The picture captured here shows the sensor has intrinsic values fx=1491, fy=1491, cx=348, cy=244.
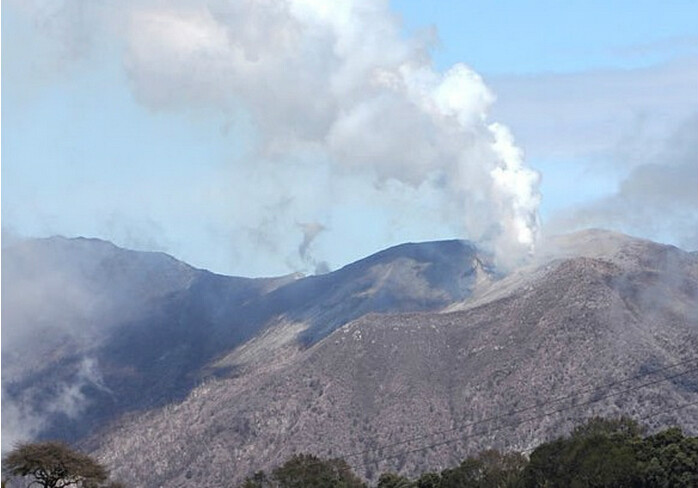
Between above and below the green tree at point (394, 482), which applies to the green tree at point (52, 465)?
above

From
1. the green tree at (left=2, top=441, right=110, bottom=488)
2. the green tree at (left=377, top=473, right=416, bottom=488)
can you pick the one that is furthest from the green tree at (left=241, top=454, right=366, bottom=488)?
the green tree at (left=2, top=441, right=110, bottom=488)

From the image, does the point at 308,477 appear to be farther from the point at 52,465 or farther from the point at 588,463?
the point at 52,465

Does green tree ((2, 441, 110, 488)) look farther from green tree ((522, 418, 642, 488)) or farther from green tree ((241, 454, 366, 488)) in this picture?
green tree ((522, 418, 642, 488))

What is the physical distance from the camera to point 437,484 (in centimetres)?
12788

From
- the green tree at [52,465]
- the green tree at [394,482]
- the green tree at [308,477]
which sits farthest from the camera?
the green tree at [308,477]

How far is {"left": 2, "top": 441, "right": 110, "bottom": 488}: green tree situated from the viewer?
10219cm

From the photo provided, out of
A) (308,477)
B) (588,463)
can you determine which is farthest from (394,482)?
(588,463)

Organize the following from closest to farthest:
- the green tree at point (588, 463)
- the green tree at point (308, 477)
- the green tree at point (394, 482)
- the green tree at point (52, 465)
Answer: the green tree at point (52, 465) < the green tree at point (588, 463) < the green tree at point (394, 482) < the green tree at point (308, 477)

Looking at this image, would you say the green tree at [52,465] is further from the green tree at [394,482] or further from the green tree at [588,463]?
the green tree at [588,463]

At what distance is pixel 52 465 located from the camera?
336 feet

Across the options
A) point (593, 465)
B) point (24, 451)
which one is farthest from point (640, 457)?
point (24, 451)

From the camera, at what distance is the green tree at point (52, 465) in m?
102

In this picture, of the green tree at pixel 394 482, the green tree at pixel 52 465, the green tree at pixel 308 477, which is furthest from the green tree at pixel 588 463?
the green tree at pixel 52 465

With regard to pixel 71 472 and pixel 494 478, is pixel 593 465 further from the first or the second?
pixel 71 472
